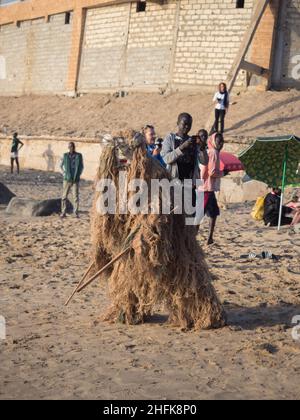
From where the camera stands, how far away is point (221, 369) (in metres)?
5.03

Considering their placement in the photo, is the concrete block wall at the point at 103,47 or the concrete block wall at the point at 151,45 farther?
the concrete block wall at the point at 103,47

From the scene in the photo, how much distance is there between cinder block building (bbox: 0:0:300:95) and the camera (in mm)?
22906

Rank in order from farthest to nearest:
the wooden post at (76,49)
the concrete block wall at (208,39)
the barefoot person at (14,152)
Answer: the wooden post at (76,49)
the barefoot person at (14,152)
the concrete block wall at (208,39)

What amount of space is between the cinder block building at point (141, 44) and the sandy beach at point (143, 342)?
1460cm

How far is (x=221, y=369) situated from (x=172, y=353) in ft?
1.62

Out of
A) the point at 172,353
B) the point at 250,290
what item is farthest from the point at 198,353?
the point at 250,290

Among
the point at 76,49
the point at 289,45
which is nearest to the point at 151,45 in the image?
the point at 76,49

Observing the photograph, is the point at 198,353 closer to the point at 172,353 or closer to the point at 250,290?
the point at 172,353

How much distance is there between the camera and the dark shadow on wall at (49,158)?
25.1m

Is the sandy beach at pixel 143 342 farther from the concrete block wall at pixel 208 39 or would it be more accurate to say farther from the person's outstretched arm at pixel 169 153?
the concrete block wall at pixel 208 39

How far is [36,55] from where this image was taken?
34.4 metres

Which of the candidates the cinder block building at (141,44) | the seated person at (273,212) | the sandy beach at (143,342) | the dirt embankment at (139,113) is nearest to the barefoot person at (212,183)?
the sandy beach at (143,342)

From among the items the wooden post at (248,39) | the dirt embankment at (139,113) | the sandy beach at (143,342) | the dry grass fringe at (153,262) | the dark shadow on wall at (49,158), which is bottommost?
the sandy beach at (143,342)

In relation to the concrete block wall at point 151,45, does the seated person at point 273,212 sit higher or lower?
lower
